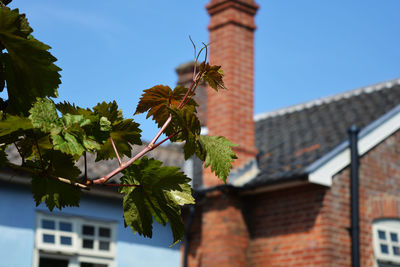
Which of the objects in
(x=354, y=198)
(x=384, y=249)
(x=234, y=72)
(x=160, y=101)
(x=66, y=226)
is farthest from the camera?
(x=234, y=72)

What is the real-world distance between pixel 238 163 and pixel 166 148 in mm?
2773

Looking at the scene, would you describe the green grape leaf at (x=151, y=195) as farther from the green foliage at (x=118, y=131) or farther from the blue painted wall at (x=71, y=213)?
the blue painted wall at (x=71, y=213)

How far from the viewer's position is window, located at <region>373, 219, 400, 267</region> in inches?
391

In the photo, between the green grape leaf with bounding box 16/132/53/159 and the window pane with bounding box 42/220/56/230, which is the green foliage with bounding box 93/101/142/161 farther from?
the window pane with bounding box 42/220/56/230

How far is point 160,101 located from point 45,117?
44 centimetres

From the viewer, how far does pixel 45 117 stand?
1463 mm

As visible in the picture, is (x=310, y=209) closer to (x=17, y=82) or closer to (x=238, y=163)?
(x=238, y=163)

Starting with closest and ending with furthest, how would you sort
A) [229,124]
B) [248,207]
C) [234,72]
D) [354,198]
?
[354,198] → [248,207] → [229,124] → [234,72]

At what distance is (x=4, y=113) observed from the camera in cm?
150

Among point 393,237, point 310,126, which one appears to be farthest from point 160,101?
point 310,126

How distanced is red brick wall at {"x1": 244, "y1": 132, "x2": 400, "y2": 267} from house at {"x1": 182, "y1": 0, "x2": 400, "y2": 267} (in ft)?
0.05

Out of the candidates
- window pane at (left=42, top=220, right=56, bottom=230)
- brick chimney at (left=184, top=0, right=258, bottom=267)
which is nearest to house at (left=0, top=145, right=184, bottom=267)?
window pane at (left=42, top=220, right=56, bottom=230)

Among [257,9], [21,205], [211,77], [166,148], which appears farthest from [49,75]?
[166,148]

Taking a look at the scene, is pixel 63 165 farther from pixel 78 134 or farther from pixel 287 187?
pixel 287 187
